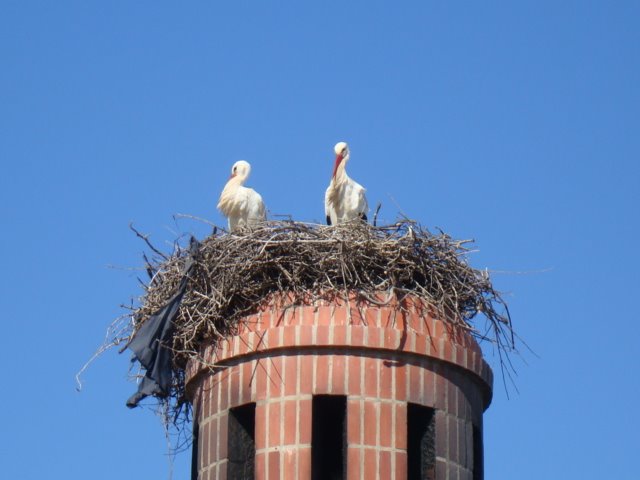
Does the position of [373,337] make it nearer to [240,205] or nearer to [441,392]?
[441,392]

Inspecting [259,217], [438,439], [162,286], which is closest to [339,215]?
[259,217]

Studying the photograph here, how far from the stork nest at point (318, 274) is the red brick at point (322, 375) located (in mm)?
578

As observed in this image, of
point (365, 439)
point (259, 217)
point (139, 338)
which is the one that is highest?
point (259, 217)

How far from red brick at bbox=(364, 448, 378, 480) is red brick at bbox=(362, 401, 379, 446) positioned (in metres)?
0.08

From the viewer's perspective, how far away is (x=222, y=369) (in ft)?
53.0

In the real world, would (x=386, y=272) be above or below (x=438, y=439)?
above

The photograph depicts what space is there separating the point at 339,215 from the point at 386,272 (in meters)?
3.65

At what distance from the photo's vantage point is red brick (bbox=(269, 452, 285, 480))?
1519 cm

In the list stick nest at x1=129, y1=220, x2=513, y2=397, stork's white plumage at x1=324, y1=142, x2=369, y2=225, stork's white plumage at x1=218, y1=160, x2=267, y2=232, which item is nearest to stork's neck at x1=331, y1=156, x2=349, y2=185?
stork's white plumage at x1=324, y1=142, x2=369, y2=225

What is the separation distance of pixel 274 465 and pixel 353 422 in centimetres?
74

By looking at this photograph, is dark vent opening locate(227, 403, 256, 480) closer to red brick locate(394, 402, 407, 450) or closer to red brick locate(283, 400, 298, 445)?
red brick locate(283, 400, 298, 445)

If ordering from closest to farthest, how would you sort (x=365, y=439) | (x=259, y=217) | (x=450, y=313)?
(x=365, y=439) → (x=450, y=313) → (x=259, y=217)

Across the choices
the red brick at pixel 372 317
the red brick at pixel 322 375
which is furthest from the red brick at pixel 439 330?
the red brick at pixel 322 375

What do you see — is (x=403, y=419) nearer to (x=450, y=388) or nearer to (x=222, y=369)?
(x=450, y=388)
